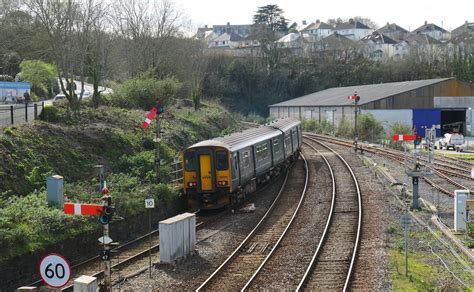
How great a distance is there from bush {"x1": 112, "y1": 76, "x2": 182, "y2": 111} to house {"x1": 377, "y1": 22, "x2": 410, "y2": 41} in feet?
345

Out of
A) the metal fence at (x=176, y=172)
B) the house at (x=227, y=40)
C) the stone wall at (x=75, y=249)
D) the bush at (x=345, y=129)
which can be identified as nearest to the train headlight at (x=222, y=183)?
the stone wall at (x=75, y=249)

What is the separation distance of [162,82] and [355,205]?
1892cm

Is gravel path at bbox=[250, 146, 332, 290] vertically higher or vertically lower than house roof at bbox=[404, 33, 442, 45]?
lower

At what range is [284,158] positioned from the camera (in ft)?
98.5

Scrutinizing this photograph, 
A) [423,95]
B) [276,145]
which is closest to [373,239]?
[276,145]

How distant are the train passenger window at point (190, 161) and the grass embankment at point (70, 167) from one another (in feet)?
3.53

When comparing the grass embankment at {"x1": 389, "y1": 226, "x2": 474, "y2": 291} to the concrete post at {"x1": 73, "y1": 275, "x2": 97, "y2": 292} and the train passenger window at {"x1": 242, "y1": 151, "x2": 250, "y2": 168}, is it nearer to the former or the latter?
the concrete post at {"x1": 73, "y1": 275, "x2": 97, "y2": 292}

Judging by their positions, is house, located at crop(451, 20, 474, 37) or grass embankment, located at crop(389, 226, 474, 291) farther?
house, located at crop(451, 20, 474, 37)

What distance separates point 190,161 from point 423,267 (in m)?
10.2

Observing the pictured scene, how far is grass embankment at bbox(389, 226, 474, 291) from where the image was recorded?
12.8 meters

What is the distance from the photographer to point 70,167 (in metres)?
21.2

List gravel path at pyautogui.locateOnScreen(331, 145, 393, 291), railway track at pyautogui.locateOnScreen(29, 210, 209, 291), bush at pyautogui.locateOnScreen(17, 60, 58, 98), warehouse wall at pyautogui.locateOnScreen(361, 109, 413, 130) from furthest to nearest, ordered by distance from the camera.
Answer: warehouse wall at pyautogui.locateOnScreen(361, 109, 413, 130)
bush at pyautogui.locateOnScreen(17, 60, 58, 98)
railway track at pyautogui.locateOnScreen(29, 210, 209, 291)
gravel path at pyautogui.locateOnScreen(331, 145, 393, 291)

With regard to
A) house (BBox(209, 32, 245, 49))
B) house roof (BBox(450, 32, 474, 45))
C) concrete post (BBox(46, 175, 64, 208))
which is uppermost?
house (BBox(209, 32, 245, 49))

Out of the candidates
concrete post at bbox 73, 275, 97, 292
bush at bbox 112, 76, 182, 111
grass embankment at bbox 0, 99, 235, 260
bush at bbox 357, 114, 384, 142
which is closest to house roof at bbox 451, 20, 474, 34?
bush at bbox 357, 114, 384, 142
